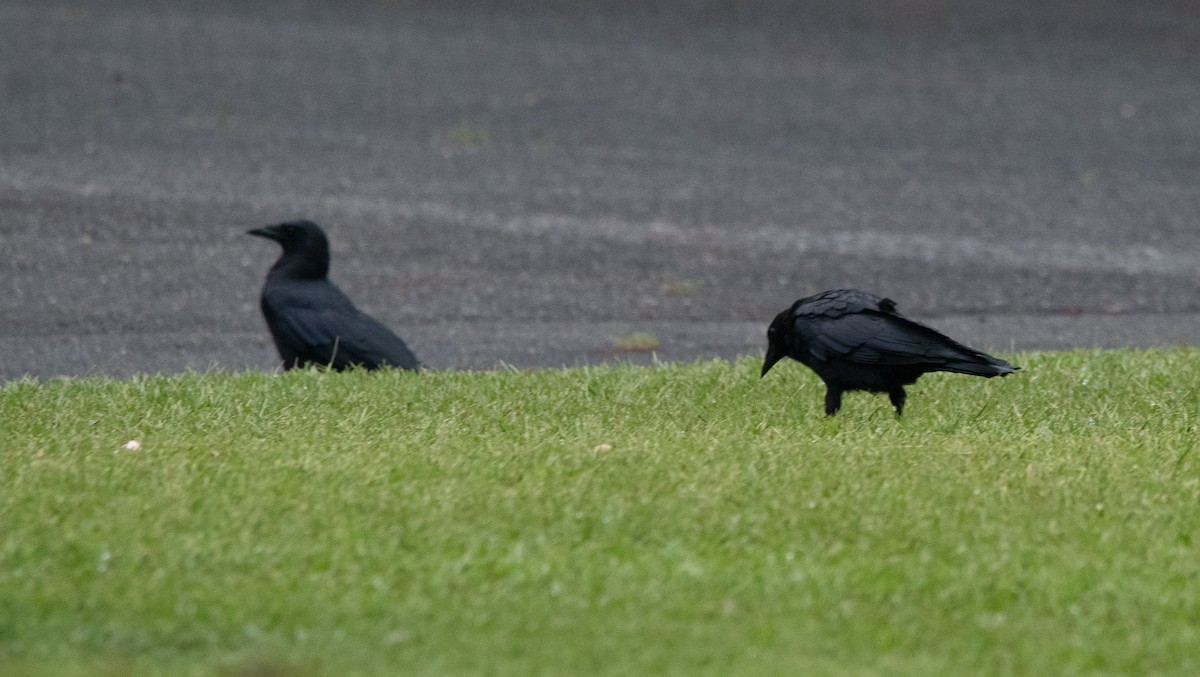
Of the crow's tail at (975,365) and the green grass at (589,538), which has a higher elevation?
the crow's tail at (975,365)

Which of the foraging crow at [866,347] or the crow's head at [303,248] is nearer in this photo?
the foraging crow at [866,347]

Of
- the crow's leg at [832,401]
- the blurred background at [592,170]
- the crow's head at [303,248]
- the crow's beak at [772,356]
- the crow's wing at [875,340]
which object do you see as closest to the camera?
the crow's wing at [875,340]

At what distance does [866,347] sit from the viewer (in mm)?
7121

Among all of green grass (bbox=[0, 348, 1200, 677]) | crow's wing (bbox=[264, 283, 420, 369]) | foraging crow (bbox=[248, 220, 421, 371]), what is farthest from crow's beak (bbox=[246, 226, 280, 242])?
green grass (bbox=[0, 348, 1200, 677])

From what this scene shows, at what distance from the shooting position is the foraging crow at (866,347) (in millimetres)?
6957

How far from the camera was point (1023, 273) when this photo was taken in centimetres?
1285

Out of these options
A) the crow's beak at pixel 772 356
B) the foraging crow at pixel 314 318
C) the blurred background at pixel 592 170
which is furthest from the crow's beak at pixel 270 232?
the crow's beak at pixel 772 356

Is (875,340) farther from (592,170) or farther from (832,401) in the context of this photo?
(592,170)

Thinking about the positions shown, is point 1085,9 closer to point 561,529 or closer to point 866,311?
point 866,311

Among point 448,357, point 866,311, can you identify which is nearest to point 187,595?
point 866,311

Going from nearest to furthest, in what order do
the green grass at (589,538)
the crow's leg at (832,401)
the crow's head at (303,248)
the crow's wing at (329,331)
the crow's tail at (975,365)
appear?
the green grass at (589,538) < the crow's tail at (975,365) < the crow's leg at (832,401) < the crow's wing at (329,331) < the crow's head at (303,248)

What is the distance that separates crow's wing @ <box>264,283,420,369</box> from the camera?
9.25 m

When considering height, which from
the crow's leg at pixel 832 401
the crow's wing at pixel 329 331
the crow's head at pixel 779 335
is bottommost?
the crow's wing at pixel 329 331

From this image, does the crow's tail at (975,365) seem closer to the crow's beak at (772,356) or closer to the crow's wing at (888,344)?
the crow's wing at (888,344)
